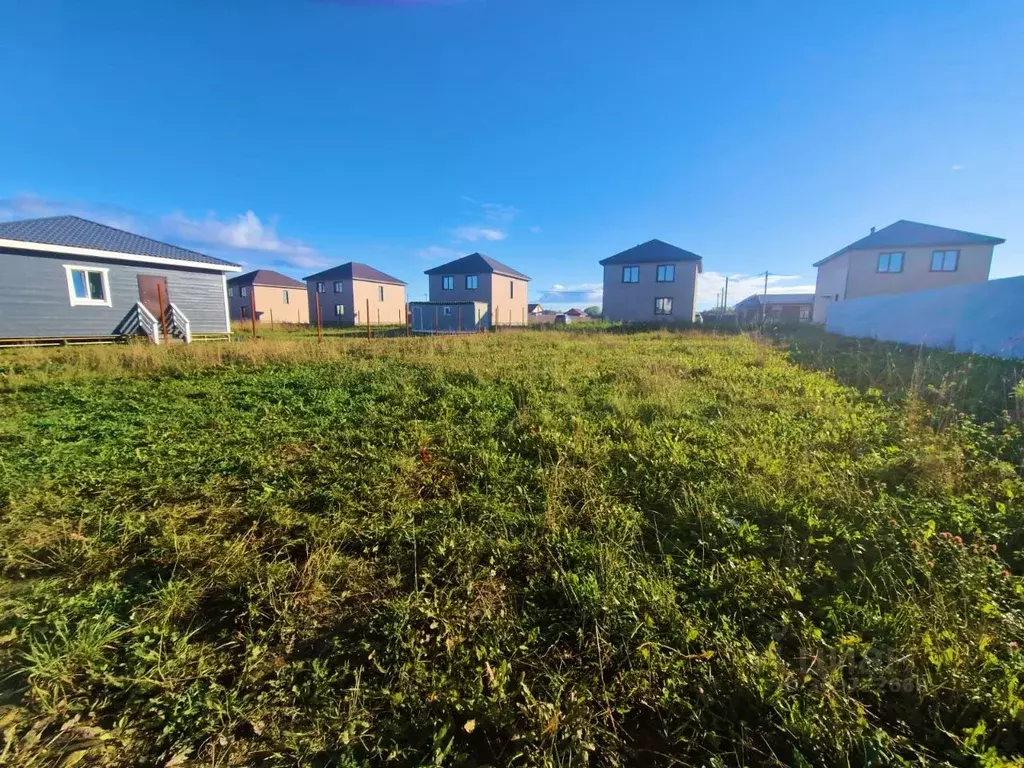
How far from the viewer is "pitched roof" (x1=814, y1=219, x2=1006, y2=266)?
2323 centimetres

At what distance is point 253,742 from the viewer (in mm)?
1503

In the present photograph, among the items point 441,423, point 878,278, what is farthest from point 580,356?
point 878,278

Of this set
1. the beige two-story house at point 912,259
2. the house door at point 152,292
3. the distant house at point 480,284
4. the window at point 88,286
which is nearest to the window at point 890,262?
the beige two-story house at point 912,259

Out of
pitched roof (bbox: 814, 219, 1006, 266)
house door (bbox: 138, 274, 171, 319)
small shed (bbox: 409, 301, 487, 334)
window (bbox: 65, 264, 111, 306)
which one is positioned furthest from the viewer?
small shed (bbox: 409, 301, 487, 334)

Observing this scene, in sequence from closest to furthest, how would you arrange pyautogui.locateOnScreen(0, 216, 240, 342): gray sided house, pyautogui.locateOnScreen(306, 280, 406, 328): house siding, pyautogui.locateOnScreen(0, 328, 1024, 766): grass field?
1. pyautogui.locateOnScreen(0, 328, 1024, 766): grass field
2. pyautogui.locateOnScreen(0, 216, 240, 342): gray sided house
3. pyautogui.locateOnScreen(306, 280, 406, 328): house siding

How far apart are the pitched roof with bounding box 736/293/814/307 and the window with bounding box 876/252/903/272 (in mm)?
31163

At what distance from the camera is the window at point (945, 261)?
2359 cm

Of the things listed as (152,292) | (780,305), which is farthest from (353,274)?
(780,305)

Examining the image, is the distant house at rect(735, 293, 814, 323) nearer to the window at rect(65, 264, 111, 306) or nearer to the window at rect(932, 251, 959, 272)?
the window at rect(932, 251, 959, 272)

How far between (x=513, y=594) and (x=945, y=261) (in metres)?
33.7

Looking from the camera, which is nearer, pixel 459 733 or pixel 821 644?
pixel 459 733

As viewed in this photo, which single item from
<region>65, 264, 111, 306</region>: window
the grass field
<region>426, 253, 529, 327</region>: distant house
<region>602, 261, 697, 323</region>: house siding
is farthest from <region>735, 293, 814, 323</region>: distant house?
<region>65, 264, 111, 306</region>: window

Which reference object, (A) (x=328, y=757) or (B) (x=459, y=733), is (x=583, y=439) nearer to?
(B) (x=459, y=733)

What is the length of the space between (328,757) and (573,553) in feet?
4.64
